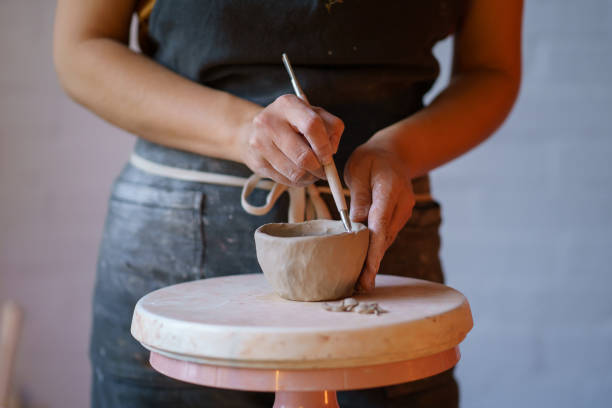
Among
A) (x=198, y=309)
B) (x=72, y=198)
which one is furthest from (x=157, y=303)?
(x=72, y=198)

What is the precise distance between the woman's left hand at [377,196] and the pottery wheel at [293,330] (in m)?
0.06

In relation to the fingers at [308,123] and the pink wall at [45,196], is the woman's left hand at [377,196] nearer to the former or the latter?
the fingers at [308,123]

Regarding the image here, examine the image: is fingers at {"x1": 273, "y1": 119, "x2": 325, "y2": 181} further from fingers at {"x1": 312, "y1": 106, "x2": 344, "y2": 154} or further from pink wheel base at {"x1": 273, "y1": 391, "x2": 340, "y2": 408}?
pink wheel base at {"x1": 273, "y1": 391, "x2": 340, "y2": 408}

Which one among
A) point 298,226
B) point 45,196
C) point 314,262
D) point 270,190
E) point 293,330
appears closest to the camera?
point 293,330

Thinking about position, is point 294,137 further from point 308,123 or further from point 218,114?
point 218,114

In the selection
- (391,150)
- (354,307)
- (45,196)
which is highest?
(391,150)

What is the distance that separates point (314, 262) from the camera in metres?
0.71

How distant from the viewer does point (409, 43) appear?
3.27 feet

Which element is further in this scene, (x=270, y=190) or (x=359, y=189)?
(x=270, y=190)

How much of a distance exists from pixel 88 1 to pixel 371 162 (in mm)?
485

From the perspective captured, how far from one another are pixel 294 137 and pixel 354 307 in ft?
0.66

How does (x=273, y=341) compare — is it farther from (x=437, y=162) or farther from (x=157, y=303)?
(x=437, y=162)

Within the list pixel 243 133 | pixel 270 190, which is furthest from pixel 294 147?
pixel 270 190

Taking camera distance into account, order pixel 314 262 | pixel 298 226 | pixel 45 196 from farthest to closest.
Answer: pixel 45 196 < pixel 298 226 < pixel 314 262
